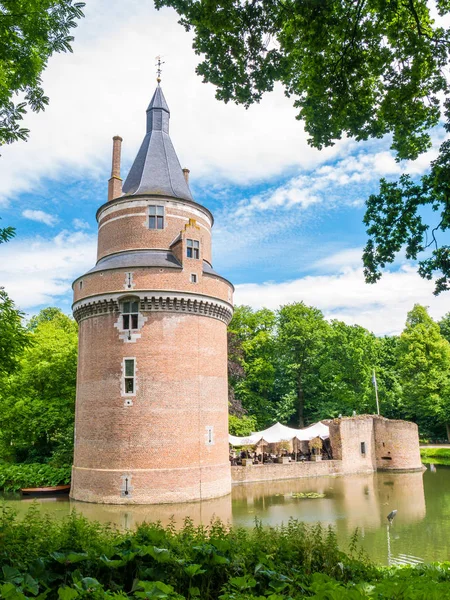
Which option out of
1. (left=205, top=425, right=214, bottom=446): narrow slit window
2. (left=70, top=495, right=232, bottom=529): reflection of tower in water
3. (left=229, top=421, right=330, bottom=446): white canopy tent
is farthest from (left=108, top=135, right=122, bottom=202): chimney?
(left=229, top=421, right=330, bottom=446): white canopy tent

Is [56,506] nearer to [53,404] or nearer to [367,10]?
[53,404]

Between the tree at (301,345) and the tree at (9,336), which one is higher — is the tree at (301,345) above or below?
above

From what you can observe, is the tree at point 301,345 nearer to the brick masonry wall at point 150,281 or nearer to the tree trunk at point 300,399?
the tree trunk at point 300,399

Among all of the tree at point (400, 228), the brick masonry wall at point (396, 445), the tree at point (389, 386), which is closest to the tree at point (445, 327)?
the tree at point (389, 386)

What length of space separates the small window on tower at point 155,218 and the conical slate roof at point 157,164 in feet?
2.57

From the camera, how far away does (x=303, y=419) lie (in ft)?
145

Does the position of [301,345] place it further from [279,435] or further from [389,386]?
[279,435]

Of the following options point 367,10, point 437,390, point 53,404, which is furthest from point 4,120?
point 437,390

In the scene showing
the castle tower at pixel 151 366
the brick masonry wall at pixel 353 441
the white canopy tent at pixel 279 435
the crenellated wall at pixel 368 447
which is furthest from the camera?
the brick masonry wall at pixel 353 441

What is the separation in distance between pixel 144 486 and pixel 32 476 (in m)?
8.00

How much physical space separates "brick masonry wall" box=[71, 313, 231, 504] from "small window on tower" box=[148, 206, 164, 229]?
4.65 m

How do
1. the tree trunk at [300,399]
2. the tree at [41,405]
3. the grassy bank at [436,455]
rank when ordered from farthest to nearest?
the tree trunk at [300,399] → the grassy bank at [436,455] → the tree at [41,405]

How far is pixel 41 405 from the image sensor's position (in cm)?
2648

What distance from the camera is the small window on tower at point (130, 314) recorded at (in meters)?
20.6
